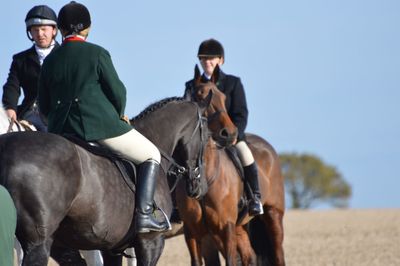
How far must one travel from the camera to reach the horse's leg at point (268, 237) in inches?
567

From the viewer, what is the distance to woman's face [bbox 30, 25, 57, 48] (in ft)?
37.0

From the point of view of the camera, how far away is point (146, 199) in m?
8.83

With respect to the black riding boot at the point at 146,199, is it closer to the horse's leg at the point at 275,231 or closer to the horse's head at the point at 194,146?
the horse's head at the point at 194,146

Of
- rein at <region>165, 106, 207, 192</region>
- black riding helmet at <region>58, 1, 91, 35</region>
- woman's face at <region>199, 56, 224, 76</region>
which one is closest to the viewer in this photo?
black riding helmet at <region>58, 1, 91, 35</region>

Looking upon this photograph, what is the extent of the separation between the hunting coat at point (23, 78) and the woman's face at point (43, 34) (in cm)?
12

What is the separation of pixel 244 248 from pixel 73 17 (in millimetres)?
5644

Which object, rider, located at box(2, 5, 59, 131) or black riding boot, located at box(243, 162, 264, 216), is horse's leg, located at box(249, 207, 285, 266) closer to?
black riding boot, located at box(243, 162, 264, 216)

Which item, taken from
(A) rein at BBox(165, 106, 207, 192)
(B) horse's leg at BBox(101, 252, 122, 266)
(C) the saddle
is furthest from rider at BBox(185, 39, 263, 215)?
Result: (C) the saddle

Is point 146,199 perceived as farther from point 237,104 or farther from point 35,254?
point 237,104

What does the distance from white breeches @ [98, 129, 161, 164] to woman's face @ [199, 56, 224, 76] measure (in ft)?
15.8

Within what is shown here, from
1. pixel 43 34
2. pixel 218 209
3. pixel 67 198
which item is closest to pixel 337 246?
pixel 218 209

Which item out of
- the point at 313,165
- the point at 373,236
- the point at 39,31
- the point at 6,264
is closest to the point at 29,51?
the point at 39,31

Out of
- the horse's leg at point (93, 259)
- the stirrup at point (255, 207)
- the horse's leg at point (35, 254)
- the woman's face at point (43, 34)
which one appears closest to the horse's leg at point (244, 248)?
the stirrup at point (255, 207)

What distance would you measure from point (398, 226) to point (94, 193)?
77.9 feet
